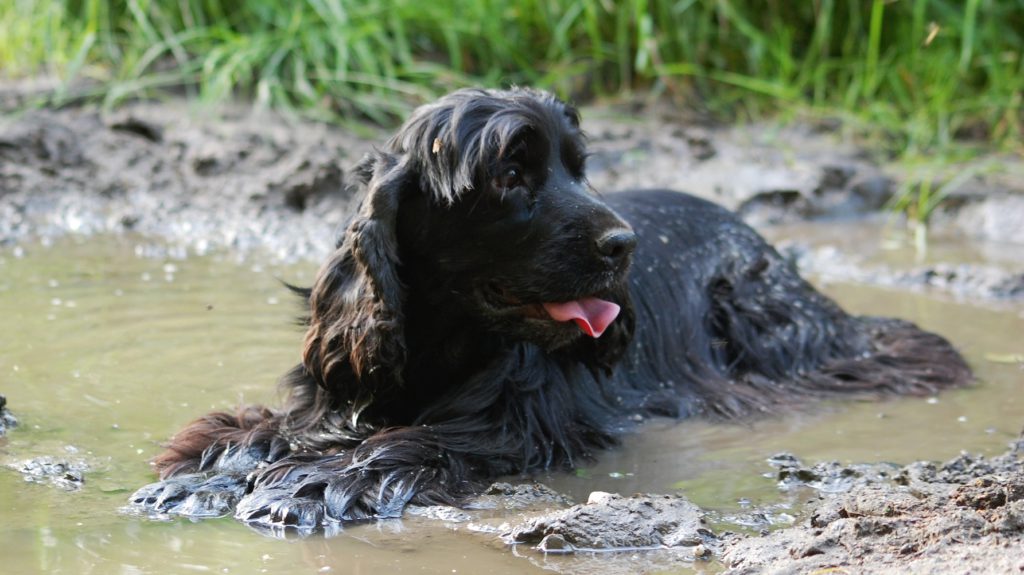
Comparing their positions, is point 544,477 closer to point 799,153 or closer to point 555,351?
point 555,351

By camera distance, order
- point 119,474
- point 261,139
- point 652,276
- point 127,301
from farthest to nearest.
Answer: point 261,139
point 127,301
point 652,276
point 119,474

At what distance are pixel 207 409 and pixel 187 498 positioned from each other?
1.09 meters

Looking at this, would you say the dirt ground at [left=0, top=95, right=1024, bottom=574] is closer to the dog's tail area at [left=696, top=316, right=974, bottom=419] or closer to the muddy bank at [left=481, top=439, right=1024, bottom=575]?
the dog's tail area at [left=696, top=316, right=974, bottom=419]

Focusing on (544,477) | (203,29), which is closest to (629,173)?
(203,29)

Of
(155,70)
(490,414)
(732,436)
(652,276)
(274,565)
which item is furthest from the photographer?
(155,70)

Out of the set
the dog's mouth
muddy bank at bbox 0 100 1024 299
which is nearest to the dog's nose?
the dog's mouth

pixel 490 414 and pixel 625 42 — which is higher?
pixel 625 42

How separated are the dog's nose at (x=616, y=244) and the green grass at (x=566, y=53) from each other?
4.93 metres

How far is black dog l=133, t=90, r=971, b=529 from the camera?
400 centimetres

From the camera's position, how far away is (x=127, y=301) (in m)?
6.37

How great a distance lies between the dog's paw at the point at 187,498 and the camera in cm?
377

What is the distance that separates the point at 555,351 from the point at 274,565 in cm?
156

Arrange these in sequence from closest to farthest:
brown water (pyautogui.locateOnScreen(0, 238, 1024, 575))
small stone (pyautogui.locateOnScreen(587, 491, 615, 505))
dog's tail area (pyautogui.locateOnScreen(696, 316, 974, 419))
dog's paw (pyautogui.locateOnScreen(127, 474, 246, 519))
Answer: brown water (pyautogui.locateOnScreen(0, 238, 1024, 575)) < small stone (pyautogui.locateOnScreen(587, 491, 615, 505)) < dog's paw (pyautogui.locateOnScreen(127, 474, 246, 519)) < dog's tail area (pyautogui.locateOnScreen(696, 316, 974, 419))

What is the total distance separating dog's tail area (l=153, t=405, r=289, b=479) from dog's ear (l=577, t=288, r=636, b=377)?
1060 mm
